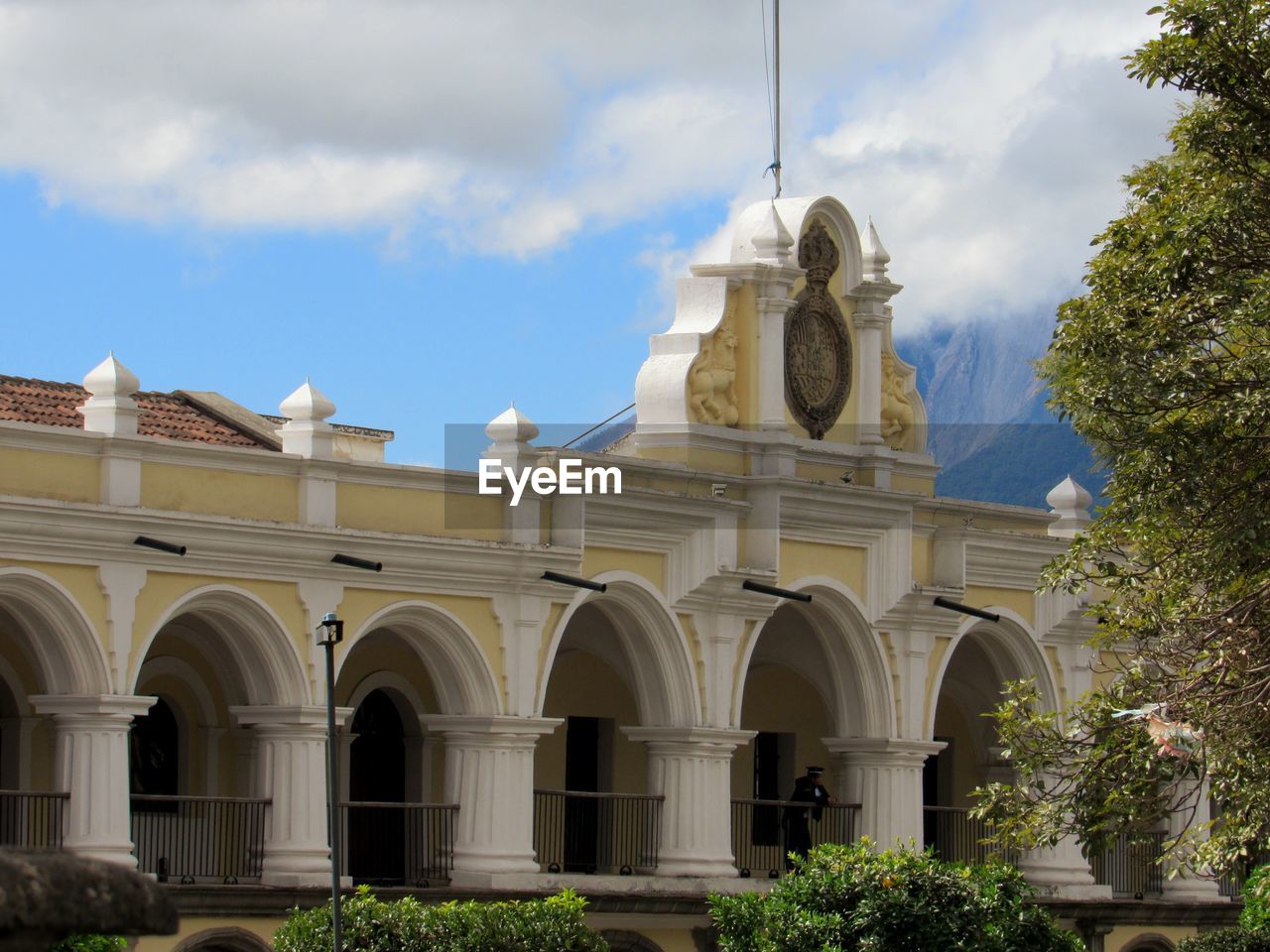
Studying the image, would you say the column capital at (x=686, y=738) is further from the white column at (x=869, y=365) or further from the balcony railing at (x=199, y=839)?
the balcony railing at (x=199, y=839)

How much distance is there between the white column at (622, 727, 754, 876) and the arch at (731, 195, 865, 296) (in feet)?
17.6

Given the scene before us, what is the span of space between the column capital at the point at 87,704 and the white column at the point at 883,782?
9.71m

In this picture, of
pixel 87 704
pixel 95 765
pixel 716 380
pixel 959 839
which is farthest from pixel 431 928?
pixel 959 839

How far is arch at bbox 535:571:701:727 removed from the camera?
26562mm

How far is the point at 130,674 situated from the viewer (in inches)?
870

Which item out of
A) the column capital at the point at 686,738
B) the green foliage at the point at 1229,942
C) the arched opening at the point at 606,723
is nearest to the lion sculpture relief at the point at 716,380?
the arched opening at the point at 606,723

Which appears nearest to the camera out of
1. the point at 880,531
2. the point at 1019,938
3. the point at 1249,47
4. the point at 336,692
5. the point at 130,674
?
the point at 1249,47

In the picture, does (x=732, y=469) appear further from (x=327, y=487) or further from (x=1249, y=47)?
(x=1249, y=47)

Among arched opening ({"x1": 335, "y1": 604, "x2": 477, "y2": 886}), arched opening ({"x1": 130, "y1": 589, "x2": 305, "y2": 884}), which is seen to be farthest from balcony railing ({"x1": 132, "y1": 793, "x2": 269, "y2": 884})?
arched opening ({"x1": 335, "y1": 604, "x2": 477, "y2": 886})

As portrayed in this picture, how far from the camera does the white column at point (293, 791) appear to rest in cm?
2320

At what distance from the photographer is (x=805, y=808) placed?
28.5 m

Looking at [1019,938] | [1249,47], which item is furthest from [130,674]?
[1249,47]

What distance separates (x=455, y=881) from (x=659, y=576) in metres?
4.07

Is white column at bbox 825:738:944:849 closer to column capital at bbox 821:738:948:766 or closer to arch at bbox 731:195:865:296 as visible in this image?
column capital at bbox 821:738:948:766
